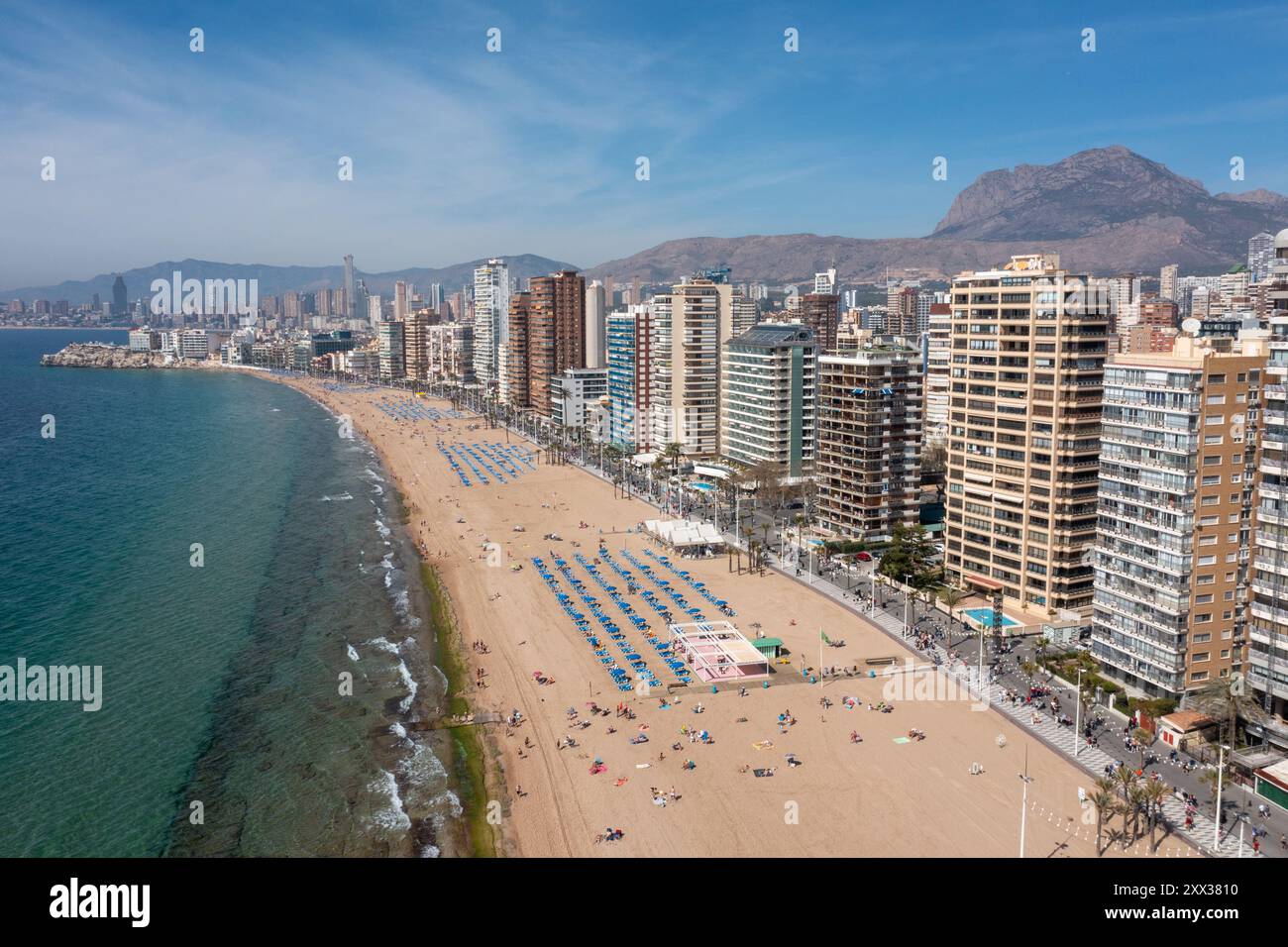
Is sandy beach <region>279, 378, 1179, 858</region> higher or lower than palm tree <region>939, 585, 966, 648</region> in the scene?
lower

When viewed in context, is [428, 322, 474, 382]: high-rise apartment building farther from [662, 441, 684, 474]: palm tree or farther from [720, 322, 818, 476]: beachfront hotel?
[720, 322, 818, 476]: beachfront hotel

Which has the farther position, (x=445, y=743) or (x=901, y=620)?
(x=901, y=620)

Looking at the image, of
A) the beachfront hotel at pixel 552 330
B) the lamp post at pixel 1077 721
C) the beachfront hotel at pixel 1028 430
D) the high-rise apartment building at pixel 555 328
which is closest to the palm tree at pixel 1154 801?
the lamp post at pixel 1077 721

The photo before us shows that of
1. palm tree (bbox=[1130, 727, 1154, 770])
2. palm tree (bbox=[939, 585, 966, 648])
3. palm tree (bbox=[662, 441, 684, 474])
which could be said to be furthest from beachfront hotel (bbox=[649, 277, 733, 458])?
palm tree (bbox=[1130, 727, 1154, 770])

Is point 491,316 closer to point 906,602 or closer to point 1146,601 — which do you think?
point 906,602
